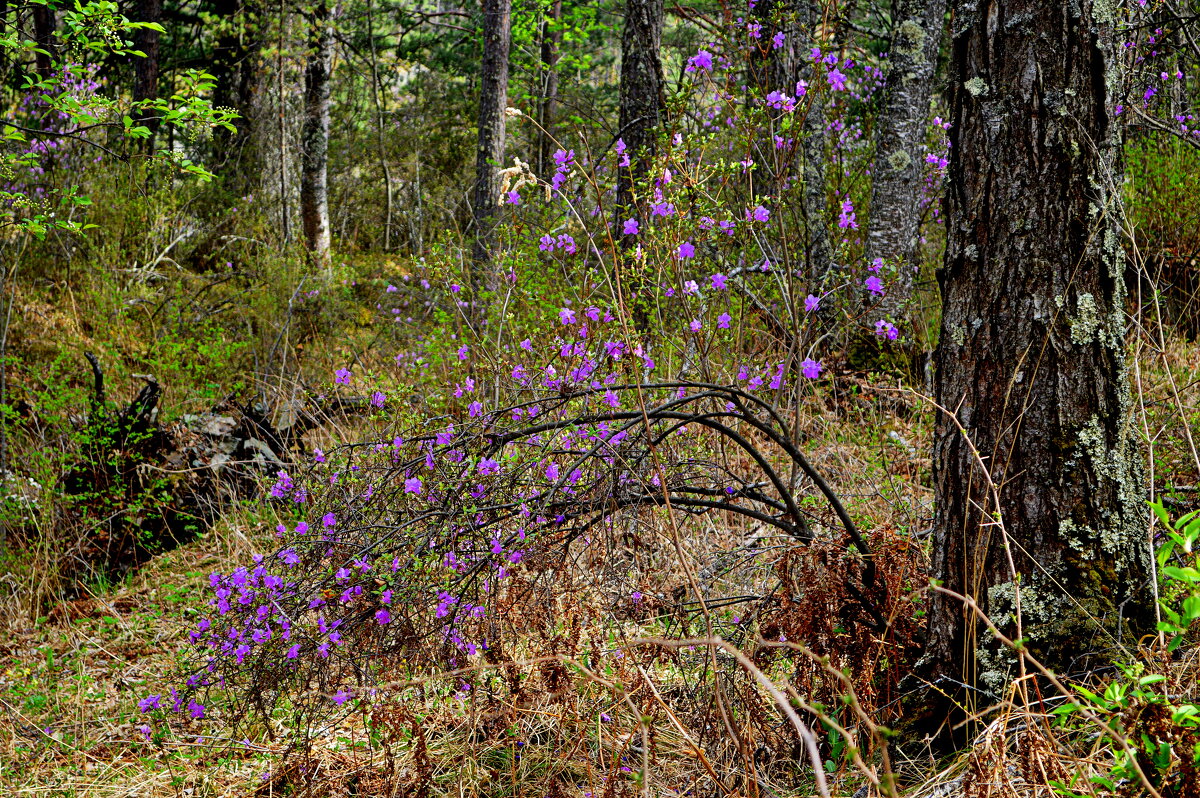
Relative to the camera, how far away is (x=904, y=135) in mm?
6117

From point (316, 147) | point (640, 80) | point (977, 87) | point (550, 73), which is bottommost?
point (977, 87)

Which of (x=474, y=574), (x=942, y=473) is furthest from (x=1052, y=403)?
(x=474, y=574)

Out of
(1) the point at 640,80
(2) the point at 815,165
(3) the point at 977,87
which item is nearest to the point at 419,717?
(3) the point at 977,87

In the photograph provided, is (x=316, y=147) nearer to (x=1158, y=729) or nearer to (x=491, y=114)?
(x=491, y=114)

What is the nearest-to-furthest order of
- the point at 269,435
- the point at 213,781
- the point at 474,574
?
1. the point at 474,574
2. the point at 213,781
3. the point at 269,435

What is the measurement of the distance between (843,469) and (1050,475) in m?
2.32

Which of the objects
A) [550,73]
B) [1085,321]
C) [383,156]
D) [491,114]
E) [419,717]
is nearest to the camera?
[1085,321]

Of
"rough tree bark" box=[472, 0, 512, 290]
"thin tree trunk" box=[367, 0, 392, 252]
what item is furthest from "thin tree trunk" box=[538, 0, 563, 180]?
"rough tree bark" box=[472, 0, 512, 290]

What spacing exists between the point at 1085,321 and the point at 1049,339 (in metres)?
0.09

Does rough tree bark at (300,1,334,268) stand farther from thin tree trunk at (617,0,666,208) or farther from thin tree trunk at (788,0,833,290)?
thin tree trunk at (788,0,833,290)

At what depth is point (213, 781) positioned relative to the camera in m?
2.89

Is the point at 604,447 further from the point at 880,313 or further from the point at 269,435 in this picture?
the point at 880,313

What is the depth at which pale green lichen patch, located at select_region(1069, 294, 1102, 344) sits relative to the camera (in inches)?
75.4

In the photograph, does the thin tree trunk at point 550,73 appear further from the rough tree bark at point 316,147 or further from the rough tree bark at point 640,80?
the rough tree bark at point 640,80
